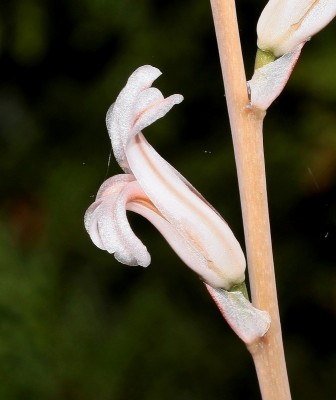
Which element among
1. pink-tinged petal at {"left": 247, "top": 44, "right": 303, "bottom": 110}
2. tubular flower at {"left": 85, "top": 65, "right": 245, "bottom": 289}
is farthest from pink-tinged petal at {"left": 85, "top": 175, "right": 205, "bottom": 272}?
pink-tinged petal at {"left": 247, "top": 44, "right": 303, "bottom": 110}

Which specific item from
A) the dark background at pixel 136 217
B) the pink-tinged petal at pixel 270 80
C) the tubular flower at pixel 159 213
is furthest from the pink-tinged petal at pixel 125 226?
the dark background at pixel 136 217

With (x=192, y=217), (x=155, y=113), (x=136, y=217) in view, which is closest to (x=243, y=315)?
(x=192, y=217)

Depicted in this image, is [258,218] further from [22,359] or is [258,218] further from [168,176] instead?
[22,359]

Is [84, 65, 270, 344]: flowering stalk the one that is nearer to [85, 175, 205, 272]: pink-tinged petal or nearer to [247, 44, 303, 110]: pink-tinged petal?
[85, 175, 205, 272]: pink-tinged petal

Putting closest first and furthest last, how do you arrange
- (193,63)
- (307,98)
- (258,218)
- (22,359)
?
1. (258,218)
2. (22,359)
3. (307,98)
4. (193,63)

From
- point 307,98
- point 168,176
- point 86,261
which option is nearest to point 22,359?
point 86,261

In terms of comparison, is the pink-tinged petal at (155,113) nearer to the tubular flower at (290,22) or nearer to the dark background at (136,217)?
the tubular flower at (290,22)

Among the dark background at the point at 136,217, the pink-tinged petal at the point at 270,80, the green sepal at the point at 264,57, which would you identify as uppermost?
the green sepal at the point at 264,57
